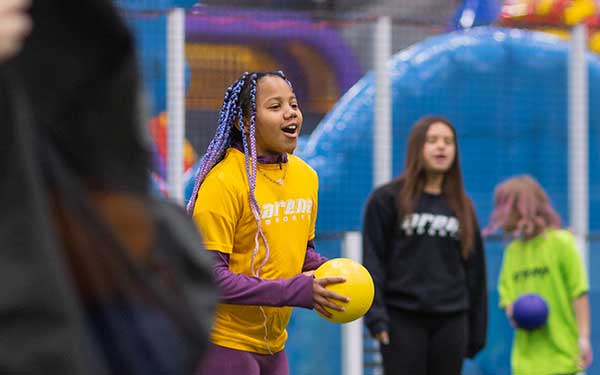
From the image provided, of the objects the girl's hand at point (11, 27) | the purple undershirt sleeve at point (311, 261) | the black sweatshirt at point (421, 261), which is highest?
the girl's hand at point (11, 27)

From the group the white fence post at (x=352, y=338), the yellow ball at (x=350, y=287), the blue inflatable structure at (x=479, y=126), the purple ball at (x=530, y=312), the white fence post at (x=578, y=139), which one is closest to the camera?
the yellow ball at (x=350, y=287)

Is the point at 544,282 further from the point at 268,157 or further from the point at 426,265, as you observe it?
the point at 268,157

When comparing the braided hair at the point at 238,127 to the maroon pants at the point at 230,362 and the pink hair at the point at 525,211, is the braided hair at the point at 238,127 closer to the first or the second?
the maroon pants at the point at 230,362

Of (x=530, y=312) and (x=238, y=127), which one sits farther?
(x=530, y=312)

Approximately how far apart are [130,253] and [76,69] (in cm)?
25

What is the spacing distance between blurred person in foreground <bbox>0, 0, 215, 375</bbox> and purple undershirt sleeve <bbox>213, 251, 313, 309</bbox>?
2412 mm

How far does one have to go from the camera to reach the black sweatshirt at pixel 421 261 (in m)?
5.89

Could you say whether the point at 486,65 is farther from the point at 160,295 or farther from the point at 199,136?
the point at 160,295

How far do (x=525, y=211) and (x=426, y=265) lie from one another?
1220mm

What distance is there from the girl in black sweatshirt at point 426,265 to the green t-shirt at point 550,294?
0.72m

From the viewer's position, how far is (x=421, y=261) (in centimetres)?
594

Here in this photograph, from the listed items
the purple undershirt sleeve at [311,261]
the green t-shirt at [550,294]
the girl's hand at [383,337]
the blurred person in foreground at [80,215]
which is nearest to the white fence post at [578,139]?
the green t-shirt at [550,294]

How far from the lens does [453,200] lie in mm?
6133

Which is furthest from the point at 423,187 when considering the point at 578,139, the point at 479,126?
the point at 578,139
